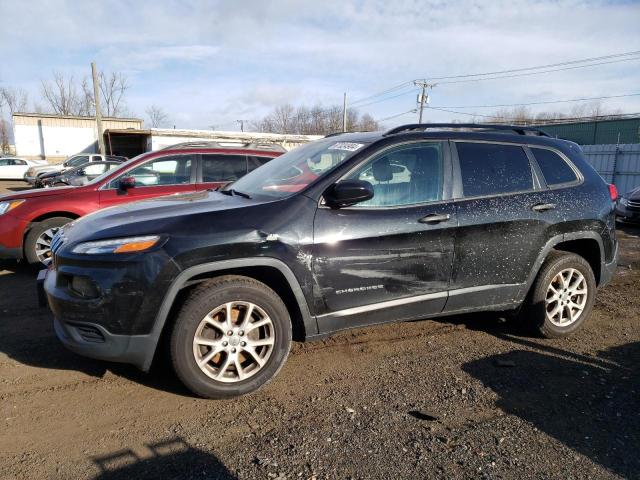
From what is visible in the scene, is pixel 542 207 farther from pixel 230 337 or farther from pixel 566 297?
pixel 230 337

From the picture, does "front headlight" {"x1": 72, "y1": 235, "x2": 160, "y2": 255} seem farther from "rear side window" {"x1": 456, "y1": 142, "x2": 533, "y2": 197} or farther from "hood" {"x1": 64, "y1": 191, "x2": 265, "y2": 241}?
"rear side window" {"x1": 456, "y1": 142, "x2": 533, "y2": 197}

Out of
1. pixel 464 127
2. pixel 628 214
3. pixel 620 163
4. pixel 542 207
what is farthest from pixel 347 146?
pixel 620 163

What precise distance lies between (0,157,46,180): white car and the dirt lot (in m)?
29.3

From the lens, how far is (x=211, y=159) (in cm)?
687

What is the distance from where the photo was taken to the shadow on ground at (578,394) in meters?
2.70

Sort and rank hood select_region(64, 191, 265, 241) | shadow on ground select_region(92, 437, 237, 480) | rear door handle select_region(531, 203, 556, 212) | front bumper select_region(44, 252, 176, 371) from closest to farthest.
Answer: shadow on ground select_region(92, 437, 237, 480)
front bumper select_region(44, 252, 176, 371)
hood select_region(64, 191, 265, 241)
rear door handle select_region(531, 203, 556, 212)

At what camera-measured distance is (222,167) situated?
6.92 meters

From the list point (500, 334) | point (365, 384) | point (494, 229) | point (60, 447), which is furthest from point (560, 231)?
point (60, 447)

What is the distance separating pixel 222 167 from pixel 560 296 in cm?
479

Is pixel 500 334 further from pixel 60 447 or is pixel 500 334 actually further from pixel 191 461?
pixel 60 447

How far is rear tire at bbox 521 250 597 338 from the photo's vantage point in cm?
411


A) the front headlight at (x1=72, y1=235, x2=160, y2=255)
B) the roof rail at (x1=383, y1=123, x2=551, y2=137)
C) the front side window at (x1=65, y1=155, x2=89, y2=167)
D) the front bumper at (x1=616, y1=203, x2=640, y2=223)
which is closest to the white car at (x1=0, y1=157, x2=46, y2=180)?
the front side window at (x1=65, y1=155, x2=89, y2=167)

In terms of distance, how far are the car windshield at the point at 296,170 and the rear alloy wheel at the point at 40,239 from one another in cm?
320

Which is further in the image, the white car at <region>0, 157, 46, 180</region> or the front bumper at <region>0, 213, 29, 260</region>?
the white car at <region>0, 157, 46, 180</region>
